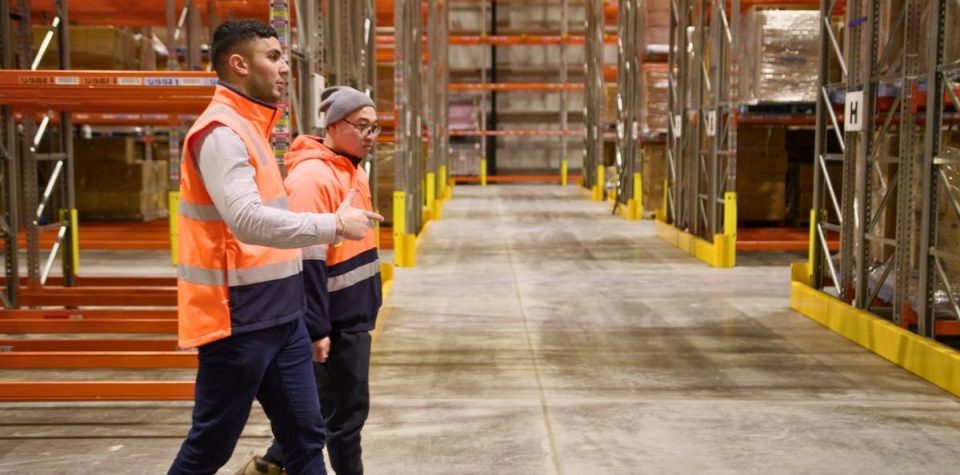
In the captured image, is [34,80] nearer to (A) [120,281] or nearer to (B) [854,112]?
(A) [120,281]

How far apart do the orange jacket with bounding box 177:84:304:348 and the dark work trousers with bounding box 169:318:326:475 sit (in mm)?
67

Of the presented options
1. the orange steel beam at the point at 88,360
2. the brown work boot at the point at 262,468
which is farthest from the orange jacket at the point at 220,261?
the orange steel beam at the point at 88,360

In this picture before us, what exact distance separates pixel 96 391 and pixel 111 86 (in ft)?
6.15

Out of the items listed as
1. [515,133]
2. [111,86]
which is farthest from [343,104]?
[515,133]

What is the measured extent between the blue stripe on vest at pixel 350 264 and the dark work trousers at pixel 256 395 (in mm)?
463

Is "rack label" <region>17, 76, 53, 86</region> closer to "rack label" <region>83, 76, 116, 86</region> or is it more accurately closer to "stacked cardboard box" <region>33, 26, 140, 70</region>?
"rack label" <region>83, 76, 116, 86</region>

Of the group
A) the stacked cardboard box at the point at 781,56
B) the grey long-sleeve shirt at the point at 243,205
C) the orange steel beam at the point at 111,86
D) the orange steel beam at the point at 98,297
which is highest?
the stacked cardboard box at the point at 781,56

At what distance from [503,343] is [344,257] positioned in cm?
427

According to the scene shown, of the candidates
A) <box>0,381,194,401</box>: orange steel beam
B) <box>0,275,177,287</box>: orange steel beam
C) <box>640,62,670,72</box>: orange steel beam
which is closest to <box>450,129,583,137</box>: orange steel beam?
<box>640,62,670,72</box>: orange steel beam

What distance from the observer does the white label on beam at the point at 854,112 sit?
7949 millimetres

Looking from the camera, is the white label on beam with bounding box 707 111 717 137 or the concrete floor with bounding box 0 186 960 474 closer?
the concrete floor with bounding box 0 186 960 474

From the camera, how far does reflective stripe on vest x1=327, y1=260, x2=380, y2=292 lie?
3.73 m

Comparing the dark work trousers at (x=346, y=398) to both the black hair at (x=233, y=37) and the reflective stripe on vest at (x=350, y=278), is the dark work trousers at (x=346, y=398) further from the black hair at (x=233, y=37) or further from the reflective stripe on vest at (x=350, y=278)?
the black hair at (x=233, y=37)

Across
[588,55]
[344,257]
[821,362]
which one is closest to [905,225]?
[821,362]
